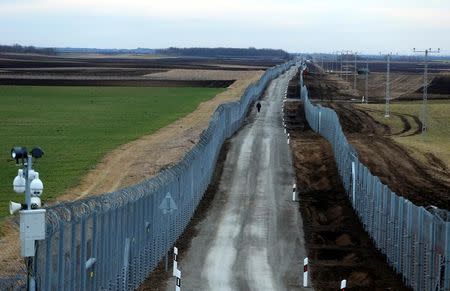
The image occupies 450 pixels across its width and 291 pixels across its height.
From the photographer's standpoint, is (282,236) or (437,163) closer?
(282,236)

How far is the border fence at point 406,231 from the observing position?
64.2ft

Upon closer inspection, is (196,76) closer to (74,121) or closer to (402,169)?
(74,121)

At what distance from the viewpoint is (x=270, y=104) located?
9469cm

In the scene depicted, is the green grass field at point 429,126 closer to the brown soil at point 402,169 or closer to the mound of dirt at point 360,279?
the brown soil at point 402,169

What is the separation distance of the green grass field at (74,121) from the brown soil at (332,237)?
12.0 m

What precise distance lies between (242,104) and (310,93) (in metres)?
44.1

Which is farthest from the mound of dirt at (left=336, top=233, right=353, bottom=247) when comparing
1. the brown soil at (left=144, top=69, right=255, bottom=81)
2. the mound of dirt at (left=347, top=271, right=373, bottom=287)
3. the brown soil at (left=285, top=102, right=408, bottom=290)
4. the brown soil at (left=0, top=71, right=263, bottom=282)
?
the brown soil at (left=144, top=69, right=255, bottom=81)

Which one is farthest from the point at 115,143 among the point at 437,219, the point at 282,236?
the point at 437,219

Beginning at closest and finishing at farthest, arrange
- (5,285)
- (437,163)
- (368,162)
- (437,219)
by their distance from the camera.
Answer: (5,285) → (437,219) → (368,162) → (437,163)

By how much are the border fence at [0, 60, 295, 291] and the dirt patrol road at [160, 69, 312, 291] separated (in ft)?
3.71

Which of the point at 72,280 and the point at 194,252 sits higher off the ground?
the point at 72,280

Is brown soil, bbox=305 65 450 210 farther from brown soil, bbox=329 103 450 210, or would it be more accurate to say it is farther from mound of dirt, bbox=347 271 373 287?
mound of dirt, bbox=347 271 373 287

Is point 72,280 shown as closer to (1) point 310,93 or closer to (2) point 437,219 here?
(2) point 437,219

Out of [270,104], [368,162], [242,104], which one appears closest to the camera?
[368,162]
